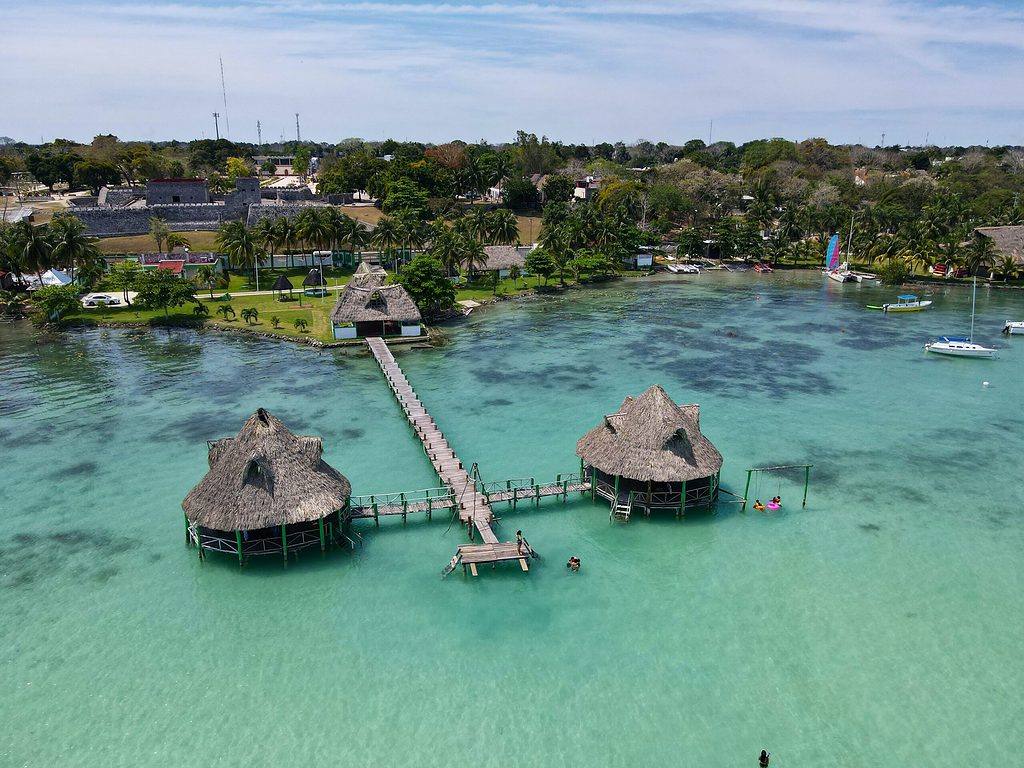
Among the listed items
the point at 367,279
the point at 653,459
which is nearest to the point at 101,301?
the point at 367,279

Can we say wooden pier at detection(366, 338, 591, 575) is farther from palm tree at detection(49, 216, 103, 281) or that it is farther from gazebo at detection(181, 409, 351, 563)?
palm tree at detection(49, 216, 103, 281)

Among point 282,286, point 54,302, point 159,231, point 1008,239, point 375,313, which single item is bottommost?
point 375,313

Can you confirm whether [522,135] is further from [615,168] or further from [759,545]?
[759,545]

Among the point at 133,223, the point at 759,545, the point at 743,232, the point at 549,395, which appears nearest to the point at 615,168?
the point at 743,232

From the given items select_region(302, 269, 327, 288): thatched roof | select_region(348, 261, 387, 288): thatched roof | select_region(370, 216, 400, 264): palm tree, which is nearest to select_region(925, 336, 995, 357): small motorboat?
select_region(348, 261, 387, 288): thatched roof

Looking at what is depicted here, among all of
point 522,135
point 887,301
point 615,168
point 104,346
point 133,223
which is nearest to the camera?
point 104,346

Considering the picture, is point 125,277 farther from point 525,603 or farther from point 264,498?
point 525,603
